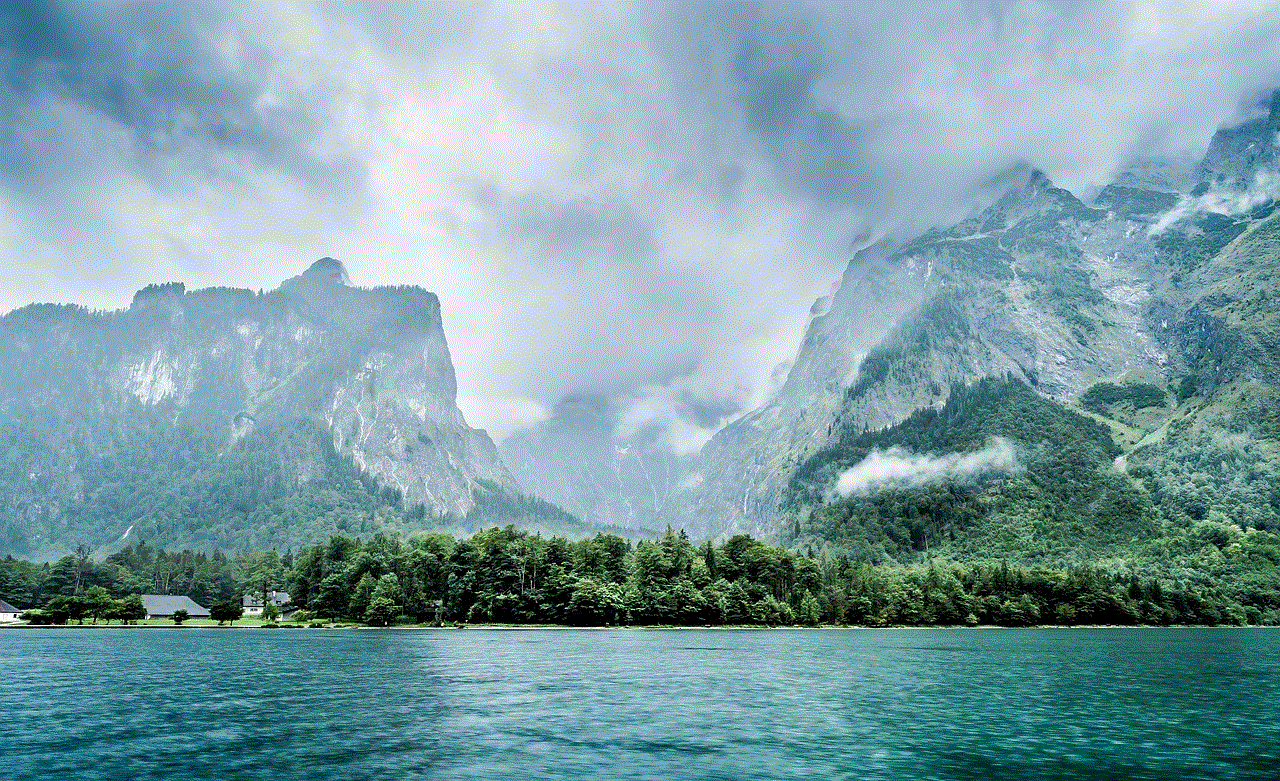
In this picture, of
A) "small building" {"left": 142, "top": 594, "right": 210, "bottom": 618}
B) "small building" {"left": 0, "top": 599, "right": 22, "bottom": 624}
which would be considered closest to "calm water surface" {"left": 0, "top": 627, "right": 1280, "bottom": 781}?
"small building" {"left": 0, "top": 599, "right": 22, "bottom": 624}

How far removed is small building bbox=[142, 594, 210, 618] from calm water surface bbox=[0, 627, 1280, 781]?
408 ft

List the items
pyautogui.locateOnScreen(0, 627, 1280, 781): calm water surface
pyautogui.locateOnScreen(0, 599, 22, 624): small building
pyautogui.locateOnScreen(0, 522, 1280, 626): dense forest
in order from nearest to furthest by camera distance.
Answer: pyautogui.locateOnScreen(0, 627, 1280, 781): calm water surface
pyautogui.locateOnScreen(0, 599, 22, 624): small building
pyautogui.locateOnScreen(0, 522, 1280, 626): dense forest

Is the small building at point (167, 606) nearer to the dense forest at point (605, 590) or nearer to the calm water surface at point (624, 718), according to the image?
the dense forest at point (605, 590)

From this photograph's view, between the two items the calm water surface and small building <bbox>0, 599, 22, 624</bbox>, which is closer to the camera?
the calm water surface

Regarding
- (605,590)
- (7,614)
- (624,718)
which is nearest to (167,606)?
(7,614)

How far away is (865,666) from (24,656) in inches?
3604

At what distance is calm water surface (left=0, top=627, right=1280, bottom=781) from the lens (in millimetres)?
29359

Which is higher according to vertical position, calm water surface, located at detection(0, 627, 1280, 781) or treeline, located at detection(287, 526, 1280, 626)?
treeline, located at detection(287, 526, 1280, 626)

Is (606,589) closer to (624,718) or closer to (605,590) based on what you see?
(605,590)

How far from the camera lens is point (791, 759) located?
31.1 meters

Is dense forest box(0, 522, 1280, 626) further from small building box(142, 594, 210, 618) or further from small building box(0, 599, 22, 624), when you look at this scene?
small building box(0, 599, 22, 624)

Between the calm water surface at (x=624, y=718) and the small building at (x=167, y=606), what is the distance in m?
124

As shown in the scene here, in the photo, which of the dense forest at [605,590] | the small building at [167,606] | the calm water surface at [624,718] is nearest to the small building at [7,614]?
the dense forest at [605,590]

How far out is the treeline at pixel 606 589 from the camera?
6511 inches
